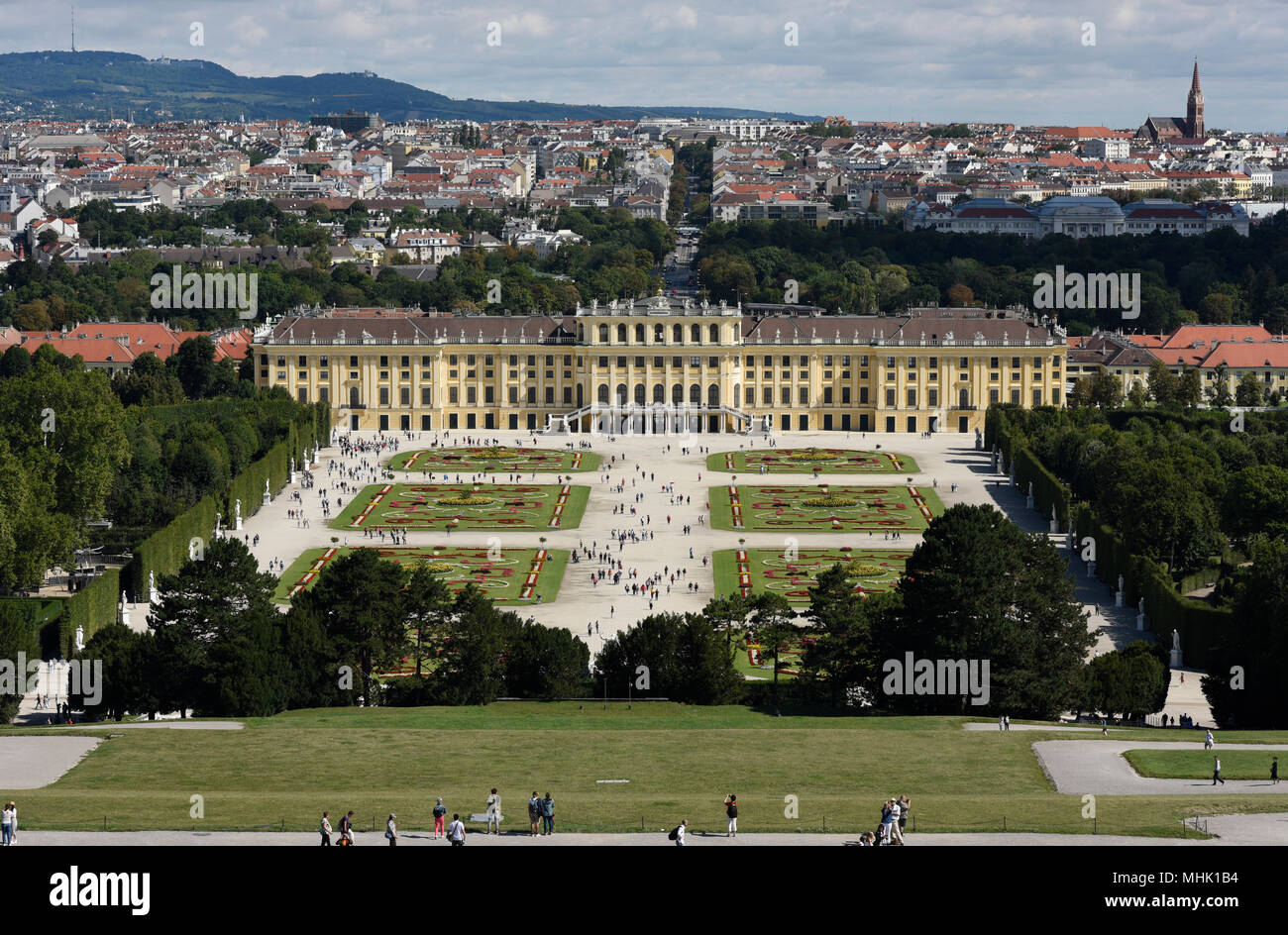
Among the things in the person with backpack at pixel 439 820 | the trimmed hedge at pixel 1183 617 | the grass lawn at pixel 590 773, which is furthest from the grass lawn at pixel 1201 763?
the person with backpack at pixel 439 820

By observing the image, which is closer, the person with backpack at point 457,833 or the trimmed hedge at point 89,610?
the person with backpack at point 457,833

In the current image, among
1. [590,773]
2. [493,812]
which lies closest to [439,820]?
[493,812]

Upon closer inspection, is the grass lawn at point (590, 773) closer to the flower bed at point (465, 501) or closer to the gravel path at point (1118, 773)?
the gravel path at point (1118, 773)

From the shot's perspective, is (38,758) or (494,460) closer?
(38,758)

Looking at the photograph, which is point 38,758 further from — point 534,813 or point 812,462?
point 812,462
